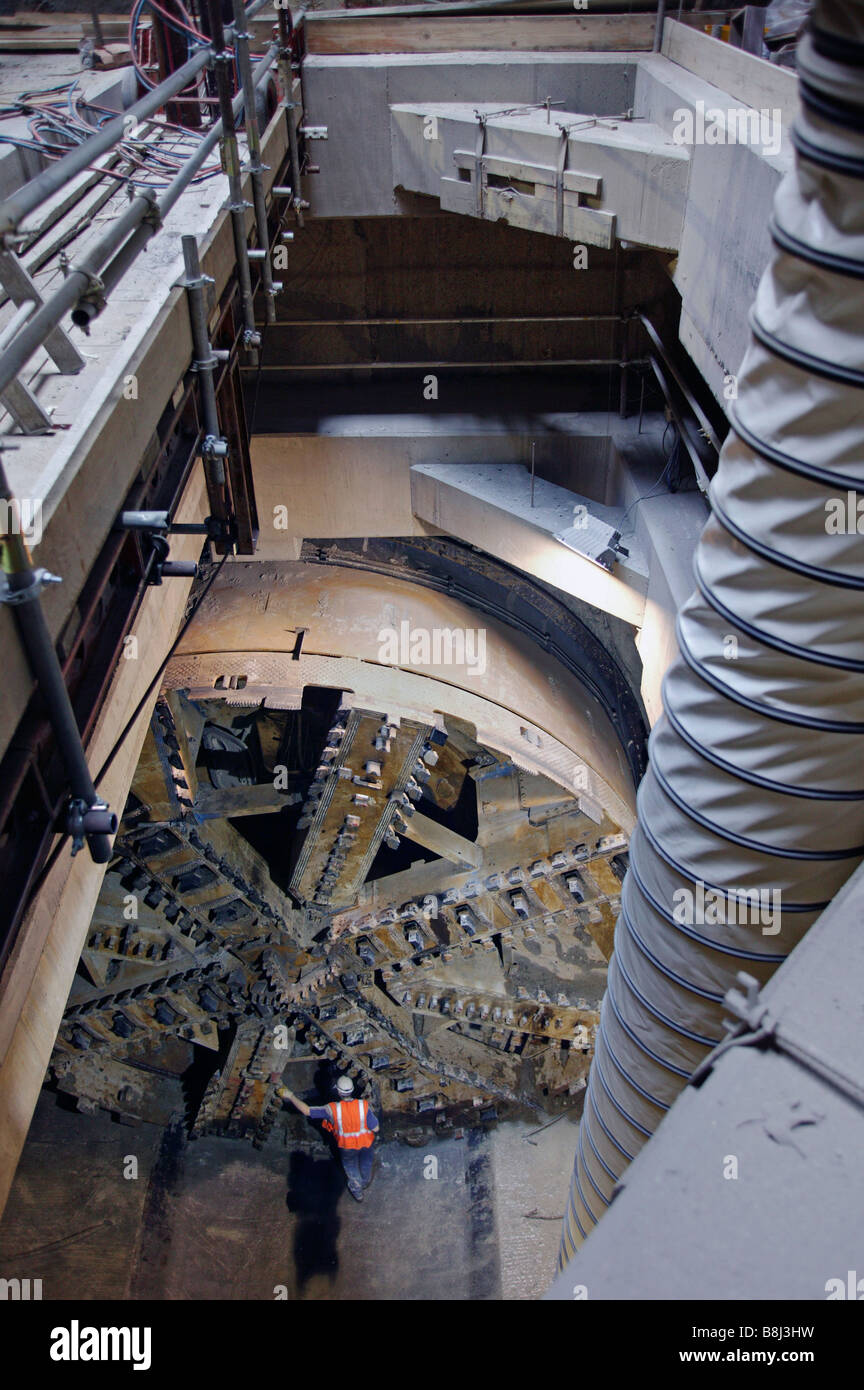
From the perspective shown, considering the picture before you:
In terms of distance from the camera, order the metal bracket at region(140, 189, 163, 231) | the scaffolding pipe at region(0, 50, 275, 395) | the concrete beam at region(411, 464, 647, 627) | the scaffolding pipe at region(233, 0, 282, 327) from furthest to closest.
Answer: the concrete beam at region(411, 464, 647, 627) < the scaffolding pipe at region(233, 0, 282, 327) < the metal bracket at region(140, 189, 163, 231) < the scaffolding pipe at region(0, 50, 275, 395)

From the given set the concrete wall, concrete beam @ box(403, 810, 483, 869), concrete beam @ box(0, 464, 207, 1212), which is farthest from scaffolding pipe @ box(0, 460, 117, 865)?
the concrete wall

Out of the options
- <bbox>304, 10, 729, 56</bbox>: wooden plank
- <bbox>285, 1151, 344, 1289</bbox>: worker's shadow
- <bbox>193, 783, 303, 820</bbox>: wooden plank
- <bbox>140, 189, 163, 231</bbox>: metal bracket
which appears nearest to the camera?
<bbox>140, 189, 163, 231</bbox>: metal bracket

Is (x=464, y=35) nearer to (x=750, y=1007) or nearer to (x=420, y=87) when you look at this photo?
(x=420, y=87)

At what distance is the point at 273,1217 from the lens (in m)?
9.41

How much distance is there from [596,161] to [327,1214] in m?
8.75

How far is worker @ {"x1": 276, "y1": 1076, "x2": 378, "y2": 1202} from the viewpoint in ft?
31.0

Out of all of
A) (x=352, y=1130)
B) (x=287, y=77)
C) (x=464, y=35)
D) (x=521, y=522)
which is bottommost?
(x=352, y=1130)

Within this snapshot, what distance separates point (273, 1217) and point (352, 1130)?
3.45ft

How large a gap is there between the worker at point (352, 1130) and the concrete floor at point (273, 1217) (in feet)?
0.66

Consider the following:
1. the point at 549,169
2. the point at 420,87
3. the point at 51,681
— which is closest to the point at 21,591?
the point at 51,681

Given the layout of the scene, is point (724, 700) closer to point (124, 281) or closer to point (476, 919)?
point (124, 281)

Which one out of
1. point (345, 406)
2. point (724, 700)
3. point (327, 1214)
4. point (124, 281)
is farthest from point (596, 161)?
point (327, 1214)

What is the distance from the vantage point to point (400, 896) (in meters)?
9.24

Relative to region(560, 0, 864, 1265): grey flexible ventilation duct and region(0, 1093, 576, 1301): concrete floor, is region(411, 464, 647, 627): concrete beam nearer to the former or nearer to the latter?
region(560, 0, 864, 1265): grey flexible ventilation duct
